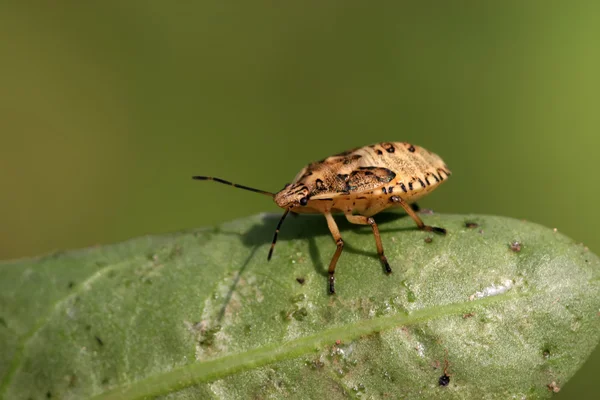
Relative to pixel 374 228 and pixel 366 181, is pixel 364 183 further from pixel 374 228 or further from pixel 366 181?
pixel 374 228

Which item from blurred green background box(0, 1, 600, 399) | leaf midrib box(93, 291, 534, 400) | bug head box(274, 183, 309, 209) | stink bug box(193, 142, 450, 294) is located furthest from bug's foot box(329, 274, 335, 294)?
blurred green background box(0, 1, 600, 399)

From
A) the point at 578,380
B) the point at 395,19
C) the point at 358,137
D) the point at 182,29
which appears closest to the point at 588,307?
the point at 578,380

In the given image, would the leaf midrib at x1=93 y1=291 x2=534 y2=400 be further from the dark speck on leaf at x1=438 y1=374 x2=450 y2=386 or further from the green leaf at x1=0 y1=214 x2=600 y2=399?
the dark speck on leaf at x1=438 y1=374 x2=450 y2=386

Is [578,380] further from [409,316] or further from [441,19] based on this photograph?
[441,19]

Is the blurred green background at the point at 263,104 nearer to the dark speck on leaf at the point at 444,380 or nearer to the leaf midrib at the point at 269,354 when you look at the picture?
the leaf midrib at the point at 269,354

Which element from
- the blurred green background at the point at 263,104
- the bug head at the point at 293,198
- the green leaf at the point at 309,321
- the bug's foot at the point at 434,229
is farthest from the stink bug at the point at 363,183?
the blurred green background at the point at 263,104

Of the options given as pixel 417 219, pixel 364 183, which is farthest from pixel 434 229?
pixel 364 183
